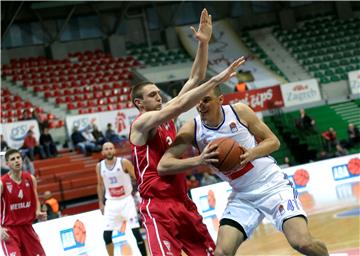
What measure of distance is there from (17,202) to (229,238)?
10.1 feet

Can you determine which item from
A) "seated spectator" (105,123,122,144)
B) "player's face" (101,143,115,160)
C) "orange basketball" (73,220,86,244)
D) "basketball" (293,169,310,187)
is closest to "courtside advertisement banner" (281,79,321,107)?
"seated spectator" (105,123,122,144)

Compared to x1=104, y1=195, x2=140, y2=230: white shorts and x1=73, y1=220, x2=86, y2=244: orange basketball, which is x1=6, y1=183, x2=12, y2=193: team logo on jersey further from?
x1=73, y1=220, x2=86, y2=244: orange basketball

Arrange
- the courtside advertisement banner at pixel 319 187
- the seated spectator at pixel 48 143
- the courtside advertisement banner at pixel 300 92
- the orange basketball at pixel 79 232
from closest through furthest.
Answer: the orange basketball at pixel 79 232
the courtside advertisement banner at pixel 319 187
the seated spectator at pixel 48 143
the courtside advertisement banner at pixel 300 92

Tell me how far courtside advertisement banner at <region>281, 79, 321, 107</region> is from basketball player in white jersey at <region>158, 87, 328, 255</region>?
Answer: 61.2 feet

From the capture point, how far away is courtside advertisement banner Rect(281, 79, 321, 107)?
23953 mm

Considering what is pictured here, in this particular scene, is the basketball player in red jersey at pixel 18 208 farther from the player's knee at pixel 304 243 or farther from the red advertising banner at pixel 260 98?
the red advertising banner at pixel 260 98

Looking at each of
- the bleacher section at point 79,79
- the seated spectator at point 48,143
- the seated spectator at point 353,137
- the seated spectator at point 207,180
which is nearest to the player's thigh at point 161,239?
the seated spectator at point 207,180

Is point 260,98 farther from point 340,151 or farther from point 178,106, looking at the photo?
point 178,106

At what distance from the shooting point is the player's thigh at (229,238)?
16.7 ft

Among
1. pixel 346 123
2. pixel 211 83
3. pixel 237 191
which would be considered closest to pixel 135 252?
pixel 237 191

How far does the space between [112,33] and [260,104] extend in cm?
936

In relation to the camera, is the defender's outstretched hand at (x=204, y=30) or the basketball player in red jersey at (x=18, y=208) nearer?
the defender's outstretched hand at (x=204, y=30)

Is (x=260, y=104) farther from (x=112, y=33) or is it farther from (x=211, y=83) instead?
(x=211, y=83)

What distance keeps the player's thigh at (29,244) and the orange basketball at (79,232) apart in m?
3.98
